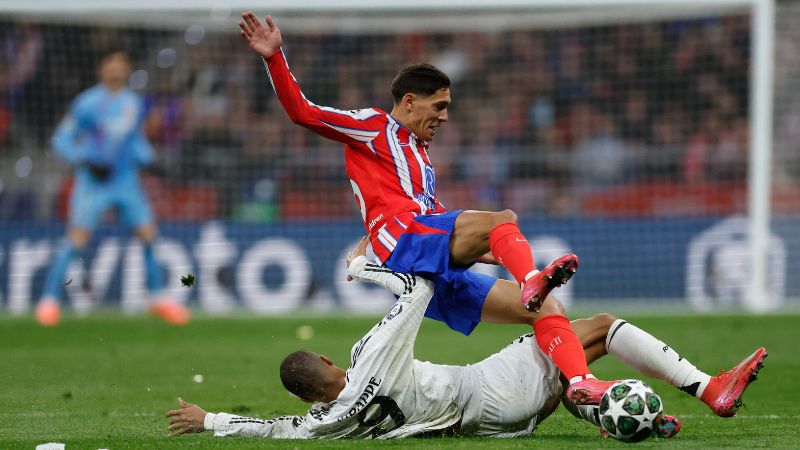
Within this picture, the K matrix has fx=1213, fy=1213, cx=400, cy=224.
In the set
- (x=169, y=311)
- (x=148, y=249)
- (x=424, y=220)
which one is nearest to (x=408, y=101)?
(x=424, y=220)

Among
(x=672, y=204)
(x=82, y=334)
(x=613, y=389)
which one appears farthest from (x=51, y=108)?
(x=613, y=389)

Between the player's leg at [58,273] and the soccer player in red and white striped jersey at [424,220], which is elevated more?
the soccer player in red and white striped jersey at [424,220]

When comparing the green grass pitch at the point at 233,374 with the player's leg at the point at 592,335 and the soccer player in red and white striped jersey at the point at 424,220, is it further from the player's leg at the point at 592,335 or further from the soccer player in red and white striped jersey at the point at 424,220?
the soccer player in red and white striped jersey at the point at 424,220

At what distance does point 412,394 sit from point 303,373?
1.76 feet

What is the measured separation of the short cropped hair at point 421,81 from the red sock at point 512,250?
3.88 ft

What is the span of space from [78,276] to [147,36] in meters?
3.86

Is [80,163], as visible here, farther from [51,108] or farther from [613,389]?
[613,389]

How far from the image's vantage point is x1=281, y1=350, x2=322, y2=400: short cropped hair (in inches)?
231

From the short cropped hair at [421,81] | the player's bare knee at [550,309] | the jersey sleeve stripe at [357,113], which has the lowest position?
the player's bare knee at [550,309]

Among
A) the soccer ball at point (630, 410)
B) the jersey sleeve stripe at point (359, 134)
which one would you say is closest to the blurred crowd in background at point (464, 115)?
the jersey sleeve stripe at point (359, 134)

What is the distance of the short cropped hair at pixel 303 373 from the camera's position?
586cm

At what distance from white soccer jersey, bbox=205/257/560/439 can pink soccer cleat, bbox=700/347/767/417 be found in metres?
0.78

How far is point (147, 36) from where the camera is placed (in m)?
18.0

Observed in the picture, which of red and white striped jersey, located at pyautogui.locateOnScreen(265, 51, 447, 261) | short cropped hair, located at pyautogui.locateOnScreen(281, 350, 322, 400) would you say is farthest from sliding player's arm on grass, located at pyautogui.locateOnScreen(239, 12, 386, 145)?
short cropped hair, located at pyautogui.locateOnScreen(281, 350, 322, 400)
